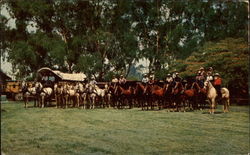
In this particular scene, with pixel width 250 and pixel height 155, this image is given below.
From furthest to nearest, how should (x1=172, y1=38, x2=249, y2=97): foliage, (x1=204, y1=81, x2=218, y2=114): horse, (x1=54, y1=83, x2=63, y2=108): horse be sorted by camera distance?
(x1=172, y1=38, x2=249, y2=97): foliage → (x1=204, y1=81, x2=218, y2=114): horse → (x1=54, y1=83, x2=63, y2=108): horse

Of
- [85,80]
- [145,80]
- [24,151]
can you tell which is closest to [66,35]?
[85,80]

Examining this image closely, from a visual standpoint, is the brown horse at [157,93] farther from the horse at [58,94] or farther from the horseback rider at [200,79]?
the horse at [58,94]

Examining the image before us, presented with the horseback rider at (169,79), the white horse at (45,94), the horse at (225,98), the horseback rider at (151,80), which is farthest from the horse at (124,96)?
the white horse at (45,94)

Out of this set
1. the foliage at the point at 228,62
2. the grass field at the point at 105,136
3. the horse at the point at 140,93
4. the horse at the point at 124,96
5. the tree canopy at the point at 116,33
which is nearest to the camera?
the grass field at the point at 105,136

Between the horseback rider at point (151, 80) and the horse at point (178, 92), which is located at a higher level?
the horseback rider at point (151, 80)

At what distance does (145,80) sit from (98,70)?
4.81 metres

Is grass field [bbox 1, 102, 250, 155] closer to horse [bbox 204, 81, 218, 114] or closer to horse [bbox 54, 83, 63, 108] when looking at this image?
horse [bbox 54, 83, 63, 108]

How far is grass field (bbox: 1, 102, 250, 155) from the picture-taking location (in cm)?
677

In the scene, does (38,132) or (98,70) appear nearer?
(38,132)

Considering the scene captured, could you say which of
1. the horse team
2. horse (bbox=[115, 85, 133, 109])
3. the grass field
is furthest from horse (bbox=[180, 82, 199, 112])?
the grass field

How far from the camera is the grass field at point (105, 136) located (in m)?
6.77

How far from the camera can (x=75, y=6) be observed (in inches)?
379

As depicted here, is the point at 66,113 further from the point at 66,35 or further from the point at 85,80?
the point at 66,35

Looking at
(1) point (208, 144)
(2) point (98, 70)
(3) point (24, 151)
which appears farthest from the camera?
(2) point (98, 70)
